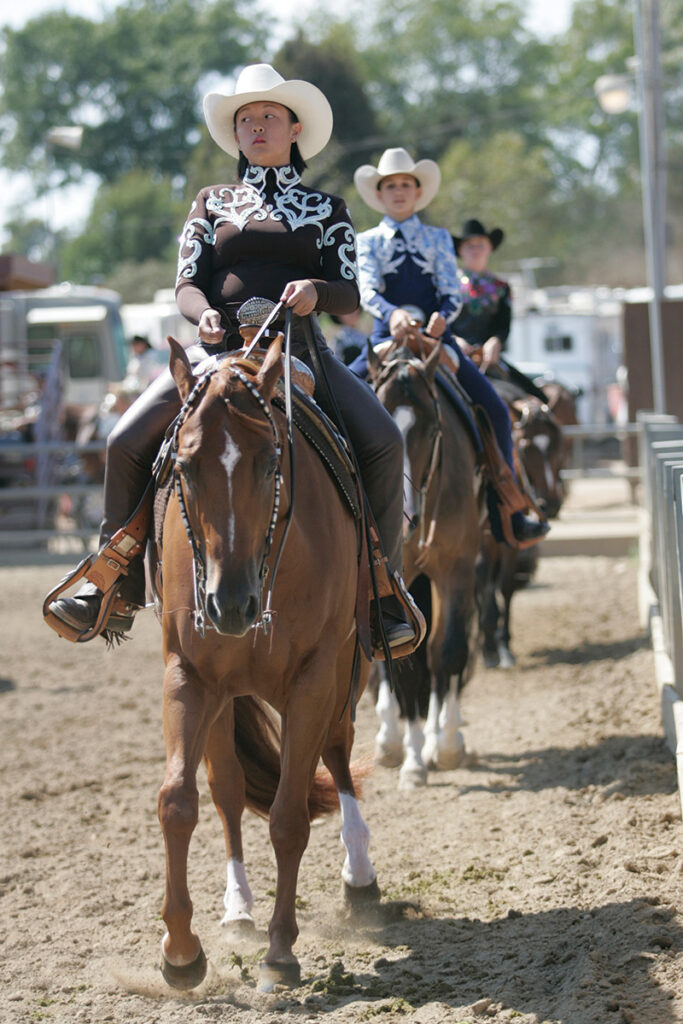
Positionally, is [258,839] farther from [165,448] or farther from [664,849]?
[165,448]

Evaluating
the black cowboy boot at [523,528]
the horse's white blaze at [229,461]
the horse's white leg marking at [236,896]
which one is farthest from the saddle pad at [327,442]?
the black cowboy boot at [523,528]

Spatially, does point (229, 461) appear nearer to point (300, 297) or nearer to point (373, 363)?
point (300, 297)

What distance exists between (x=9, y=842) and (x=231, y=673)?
2.38 m

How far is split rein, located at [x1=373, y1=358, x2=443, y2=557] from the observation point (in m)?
6.78

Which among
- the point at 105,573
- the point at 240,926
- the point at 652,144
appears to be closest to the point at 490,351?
the point at 105,573

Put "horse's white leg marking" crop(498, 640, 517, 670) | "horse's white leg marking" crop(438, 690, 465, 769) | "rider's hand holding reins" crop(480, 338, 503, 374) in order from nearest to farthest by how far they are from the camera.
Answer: "horse's white leg marking" crop(438, 690, 465, 769) < "rider's hand holding reins" crop(480, 338, 503, 374) < "horse's white leg marking" crop(498, 640, 517, 670)

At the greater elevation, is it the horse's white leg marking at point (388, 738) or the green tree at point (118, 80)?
the green tree at point (118, 80)

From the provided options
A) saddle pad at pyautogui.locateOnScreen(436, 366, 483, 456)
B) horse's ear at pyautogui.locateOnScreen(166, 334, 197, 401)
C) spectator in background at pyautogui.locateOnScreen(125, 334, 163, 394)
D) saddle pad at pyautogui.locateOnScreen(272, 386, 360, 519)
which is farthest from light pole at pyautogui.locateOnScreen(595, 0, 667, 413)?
horse's ear at pyautogui.locateOnScreen(166, 334, 197, 401)

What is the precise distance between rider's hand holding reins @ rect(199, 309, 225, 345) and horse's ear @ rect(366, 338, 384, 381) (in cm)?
243

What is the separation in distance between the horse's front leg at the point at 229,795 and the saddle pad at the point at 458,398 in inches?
113

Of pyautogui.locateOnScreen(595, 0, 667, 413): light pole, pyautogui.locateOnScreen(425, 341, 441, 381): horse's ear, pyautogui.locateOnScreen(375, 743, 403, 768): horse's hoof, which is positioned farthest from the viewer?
pyautogui.locateOnScreen(595, 0, 667, 413): light pole

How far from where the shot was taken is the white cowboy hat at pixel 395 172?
25.9ft

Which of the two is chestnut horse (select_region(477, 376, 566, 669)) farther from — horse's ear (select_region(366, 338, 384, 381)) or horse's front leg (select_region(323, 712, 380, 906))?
horse's front leg (select_region(323, 712, 380, 906))

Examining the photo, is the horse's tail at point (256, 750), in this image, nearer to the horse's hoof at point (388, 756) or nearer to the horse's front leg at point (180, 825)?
the horse's front leg at point (180, 825)
